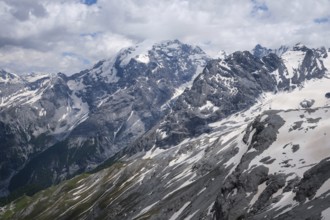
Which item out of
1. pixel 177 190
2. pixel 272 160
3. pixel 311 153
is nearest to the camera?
pixel 311 153

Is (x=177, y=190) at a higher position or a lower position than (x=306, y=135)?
lower

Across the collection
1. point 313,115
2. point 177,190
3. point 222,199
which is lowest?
point 177,190

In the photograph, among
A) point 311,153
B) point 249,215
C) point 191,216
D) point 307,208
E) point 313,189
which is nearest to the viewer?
point 307,208

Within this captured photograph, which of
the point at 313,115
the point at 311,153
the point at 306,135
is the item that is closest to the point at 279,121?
the point at 313,115

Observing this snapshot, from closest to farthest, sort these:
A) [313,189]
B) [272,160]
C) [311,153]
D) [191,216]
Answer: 1. [313,189]
2. [311,153]
3. [272,160]
4. [191,216]

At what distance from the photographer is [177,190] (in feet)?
563

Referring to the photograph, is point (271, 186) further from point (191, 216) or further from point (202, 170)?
point (202, 170)

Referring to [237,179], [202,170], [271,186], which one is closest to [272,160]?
[237,179]

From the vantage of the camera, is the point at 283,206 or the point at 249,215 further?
the point at 249,215

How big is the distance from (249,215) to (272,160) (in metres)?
19.7

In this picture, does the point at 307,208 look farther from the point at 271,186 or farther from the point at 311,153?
→ the point at 311,153

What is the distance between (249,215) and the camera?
280ft

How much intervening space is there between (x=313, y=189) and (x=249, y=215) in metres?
15.4

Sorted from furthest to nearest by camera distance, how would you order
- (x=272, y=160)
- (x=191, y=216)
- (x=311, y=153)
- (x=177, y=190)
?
1. (x=177, y=190)
2. (x=191, y=216)
3. (x=272, y=160)
4. (x=311, y=153)
